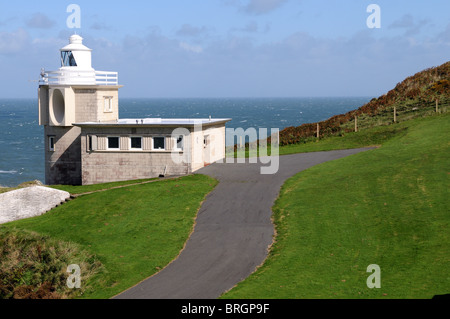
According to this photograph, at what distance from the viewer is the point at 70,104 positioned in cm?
4172

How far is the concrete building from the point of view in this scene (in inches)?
1469

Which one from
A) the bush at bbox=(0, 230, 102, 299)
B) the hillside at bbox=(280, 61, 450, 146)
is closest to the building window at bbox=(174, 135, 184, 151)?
the bush at bbox=(0, 230, 102, 299)

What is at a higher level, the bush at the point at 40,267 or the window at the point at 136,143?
the window at the point at 136,143

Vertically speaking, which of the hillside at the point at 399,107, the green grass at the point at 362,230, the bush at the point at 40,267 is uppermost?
the hillside at the point at 399,107

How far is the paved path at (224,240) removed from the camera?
1923cm

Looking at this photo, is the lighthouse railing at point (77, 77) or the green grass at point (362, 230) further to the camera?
the lighthouse railing at point (77, 77)

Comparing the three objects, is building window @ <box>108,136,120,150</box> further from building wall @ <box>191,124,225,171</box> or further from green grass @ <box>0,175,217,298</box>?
building wall @ <box>191,124,225,171</box>

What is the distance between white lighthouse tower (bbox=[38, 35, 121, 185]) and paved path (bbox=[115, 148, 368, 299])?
35.8ft

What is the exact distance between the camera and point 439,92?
5816 centimetres

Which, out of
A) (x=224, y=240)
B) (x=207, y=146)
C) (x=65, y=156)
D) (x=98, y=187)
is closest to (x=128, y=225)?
(x=224, y=240)

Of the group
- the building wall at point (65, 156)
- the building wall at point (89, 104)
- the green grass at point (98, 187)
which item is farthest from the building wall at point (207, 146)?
the building wall at point (65, 156)

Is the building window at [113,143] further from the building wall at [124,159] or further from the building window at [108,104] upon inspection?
the building window at [108,104]

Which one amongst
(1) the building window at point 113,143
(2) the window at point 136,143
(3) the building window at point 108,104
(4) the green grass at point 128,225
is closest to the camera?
(4) the green grass at point 128,225
